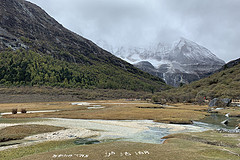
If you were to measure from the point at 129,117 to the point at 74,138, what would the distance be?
1358 inches

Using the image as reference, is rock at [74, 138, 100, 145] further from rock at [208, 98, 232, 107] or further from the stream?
rock at [208, 98, 232, 107]

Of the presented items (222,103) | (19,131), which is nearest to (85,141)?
(19,131)

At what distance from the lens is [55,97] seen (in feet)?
519

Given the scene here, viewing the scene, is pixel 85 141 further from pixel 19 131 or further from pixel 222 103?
pixel 222 103

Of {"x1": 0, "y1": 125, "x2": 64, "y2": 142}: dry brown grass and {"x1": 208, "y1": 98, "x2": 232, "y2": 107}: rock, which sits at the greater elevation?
{"x1": 208, "y1": 98, "x2": 232, "y2": 107}: rock

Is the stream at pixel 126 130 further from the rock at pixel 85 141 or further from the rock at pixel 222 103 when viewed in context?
the rock at pixel 222 103

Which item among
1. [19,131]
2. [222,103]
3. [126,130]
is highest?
[222,103]

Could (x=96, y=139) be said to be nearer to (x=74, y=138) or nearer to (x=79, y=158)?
(x=74, y=138)

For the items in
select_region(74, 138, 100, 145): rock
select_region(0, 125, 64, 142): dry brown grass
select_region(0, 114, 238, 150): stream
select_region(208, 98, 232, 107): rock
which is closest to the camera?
select_region(74, 138, 100, 145): rock

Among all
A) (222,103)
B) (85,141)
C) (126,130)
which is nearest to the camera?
(85,141)

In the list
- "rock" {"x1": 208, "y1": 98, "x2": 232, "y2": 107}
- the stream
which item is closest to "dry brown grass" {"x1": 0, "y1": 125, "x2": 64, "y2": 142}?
the stream

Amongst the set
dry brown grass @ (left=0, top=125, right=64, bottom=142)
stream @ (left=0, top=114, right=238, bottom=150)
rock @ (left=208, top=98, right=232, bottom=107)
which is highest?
rock @ (left=208, top=98, right=232, bottom=107)

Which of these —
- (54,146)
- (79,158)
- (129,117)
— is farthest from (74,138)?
(129,117)

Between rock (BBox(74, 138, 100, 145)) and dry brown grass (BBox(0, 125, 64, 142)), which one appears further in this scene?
dry brown grass (BBox(0, 125, 64, 142))
